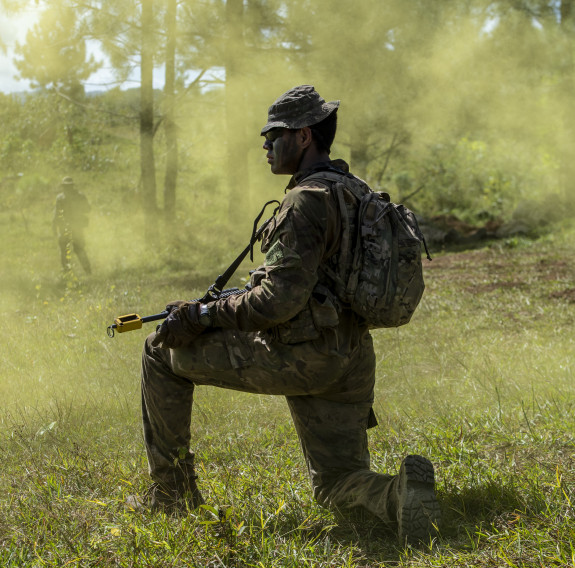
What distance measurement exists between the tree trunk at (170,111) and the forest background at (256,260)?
6 centimetres

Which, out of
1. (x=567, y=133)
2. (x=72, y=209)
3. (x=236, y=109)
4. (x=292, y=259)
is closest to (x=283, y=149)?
(x=292, y=259)

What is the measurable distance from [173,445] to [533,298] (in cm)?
609

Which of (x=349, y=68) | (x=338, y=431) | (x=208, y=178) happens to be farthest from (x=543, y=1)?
(x=338, y=431)

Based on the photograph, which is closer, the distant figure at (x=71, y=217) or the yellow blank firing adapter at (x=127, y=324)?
the yellow blank firing adapter at (x=127, y=324)

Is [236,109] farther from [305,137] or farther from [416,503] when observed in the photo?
[416,503]

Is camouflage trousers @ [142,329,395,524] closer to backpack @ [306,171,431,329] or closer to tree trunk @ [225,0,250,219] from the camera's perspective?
backpack @ [306,171,431,329]

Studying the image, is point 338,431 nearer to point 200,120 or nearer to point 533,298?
point 533,298

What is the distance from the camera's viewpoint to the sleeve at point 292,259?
228cm

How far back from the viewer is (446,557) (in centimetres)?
214

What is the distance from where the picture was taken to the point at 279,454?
10.5ft

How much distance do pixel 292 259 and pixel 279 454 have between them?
1.33 metres

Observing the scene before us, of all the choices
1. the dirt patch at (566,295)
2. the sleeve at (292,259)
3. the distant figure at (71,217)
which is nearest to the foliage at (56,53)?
the distant figure at (71,217)

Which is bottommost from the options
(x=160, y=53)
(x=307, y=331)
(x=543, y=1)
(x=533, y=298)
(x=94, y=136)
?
(x=533, y=298)

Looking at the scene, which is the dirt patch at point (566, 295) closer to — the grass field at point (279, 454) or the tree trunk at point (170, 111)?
the grass field at point (279, 454)
